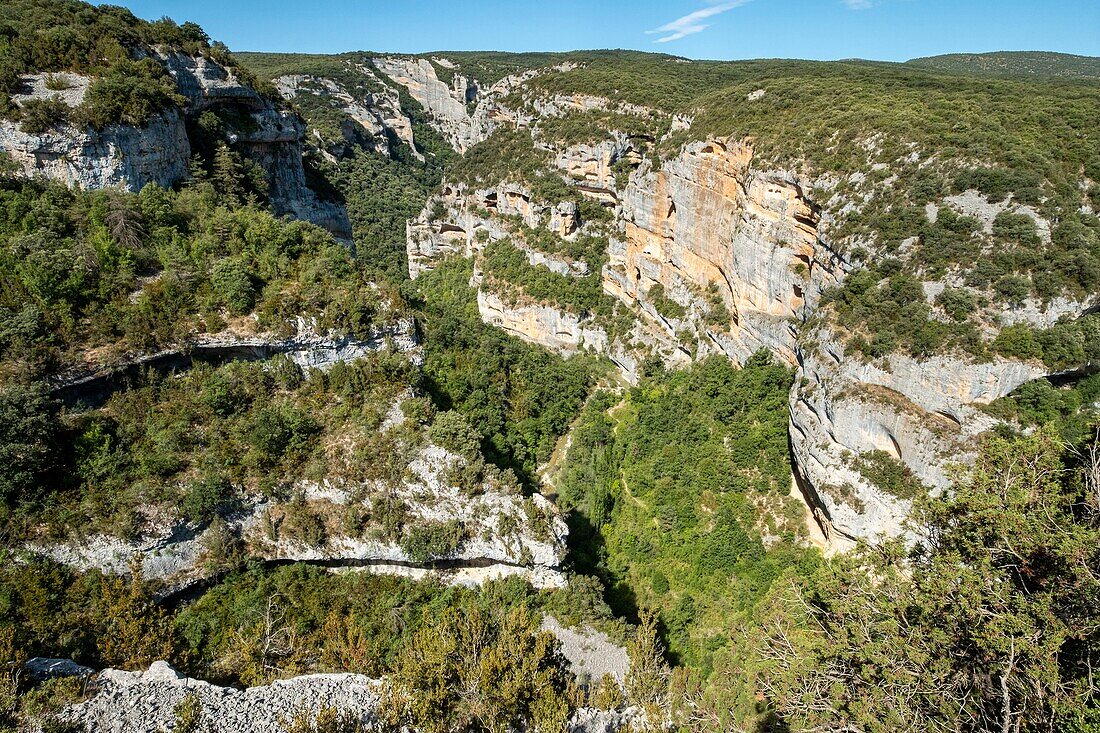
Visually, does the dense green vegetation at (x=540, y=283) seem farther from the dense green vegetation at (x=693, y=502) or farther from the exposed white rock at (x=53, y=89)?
the exposed white rock at (x=53, y=89)

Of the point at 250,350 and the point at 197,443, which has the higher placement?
the point at 250,350

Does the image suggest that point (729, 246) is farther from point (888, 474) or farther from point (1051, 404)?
point (1051, 404)

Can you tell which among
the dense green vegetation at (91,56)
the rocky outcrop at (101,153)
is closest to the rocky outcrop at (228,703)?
the rocky outcrop at (101,153)

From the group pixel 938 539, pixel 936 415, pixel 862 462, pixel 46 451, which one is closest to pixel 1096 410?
pixel 936 415

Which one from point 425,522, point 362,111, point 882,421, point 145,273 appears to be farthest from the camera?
point 362,111

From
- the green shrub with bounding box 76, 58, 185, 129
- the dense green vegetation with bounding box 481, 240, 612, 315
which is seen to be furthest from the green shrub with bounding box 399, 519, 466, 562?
the dense green vegetation with bounding box 481, 240, 612, 315

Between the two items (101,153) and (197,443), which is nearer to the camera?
(197,443)

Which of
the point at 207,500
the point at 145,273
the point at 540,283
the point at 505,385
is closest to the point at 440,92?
the point at 540,283


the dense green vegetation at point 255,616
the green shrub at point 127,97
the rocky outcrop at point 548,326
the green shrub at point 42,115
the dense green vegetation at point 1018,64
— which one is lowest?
the dense green vegetation at point 255,616
